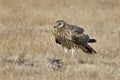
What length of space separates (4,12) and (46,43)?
5976 mm

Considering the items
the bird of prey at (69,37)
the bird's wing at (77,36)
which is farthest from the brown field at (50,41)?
the bird's wing at (77,36)

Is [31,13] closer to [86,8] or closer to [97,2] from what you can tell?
[86,8]

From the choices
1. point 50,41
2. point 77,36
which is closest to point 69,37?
point 77,36

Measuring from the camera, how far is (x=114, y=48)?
13.7 meters

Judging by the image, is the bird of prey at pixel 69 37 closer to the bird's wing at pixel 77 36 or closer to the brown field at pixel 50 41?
the bird's wing at pixel 77 36

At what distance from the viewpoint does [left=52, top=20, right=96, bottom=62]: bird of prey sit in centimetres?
1216

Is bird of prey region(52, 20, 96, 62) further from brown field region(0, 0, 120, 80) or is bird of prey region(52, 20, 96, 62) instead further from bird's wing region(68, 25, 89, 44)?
brown field region(0, 0, 120, 80)

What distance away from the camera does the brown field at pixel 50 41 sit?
10.8m

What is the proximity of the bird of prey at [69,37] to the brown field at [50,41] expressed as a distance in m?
0.25

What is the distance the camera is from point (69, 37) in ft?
39.9

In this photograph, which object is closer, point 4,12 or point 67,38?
point 67,38

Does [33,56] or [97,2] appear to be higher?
[97,2]

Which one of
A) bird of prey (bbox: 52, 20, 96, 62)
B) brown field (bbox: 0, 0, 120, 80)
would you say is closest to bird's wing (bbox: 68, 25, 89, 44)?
bird of prey (bbox: 52, 20, 96, 62)

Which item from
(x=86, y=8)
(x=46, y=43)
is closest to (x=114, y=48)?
(x=46, y=43)
